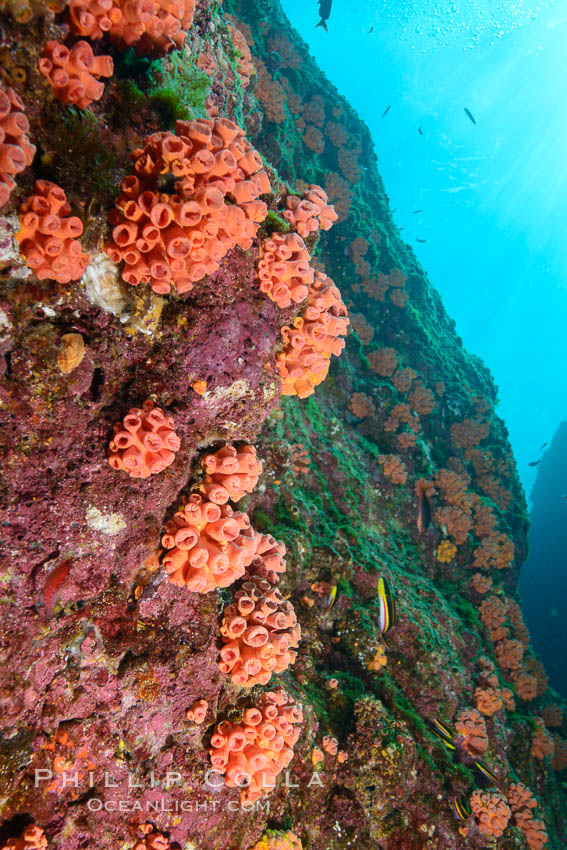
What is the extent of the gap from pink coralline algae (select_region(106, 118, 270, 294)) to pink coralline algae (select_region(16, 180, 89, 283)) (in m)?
0.22

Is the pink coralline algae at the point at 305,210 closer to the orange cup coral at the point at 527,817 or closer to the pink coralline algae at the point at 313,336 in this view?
the pink coralline algae at the point at 313,336

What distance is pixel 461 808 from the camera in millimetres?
3934

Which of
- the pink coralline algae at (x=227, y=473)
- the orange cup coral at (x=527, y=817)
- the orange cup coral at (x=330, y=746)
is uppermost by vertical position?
the pink coralline algae at (x=227, y=473)

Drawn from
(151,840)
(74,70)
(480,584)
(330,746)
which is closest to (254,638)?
(151,840)

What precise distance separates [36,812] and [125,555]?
1536mm

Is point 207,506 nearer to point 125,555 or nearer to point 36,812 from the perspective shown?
point 125,555

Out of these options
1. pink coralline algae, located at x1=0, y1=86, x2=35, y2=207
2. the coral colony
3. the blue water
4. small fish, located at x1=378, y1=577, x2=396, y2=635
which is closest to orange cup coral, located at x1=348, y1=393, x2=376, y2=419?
the coral colony

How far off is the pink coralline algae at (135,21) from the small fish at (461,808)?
22.7 ft

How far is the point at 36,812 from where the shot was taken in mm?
2295

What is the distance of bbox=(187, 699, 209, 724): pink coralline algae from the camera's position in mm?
2738

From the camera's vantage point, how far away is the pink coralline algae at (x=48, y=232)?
6.07 ft

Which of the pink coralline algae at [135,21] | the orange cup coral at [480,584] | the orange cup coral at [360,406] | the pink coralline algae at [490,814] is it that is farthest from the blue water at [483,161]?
the pink coralline algae at [490,814]

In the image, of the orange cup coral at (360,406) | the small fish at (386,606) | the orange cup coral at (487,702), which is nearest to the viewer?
the small fish at (386,606)

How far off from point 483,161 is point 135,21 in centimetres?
11805
